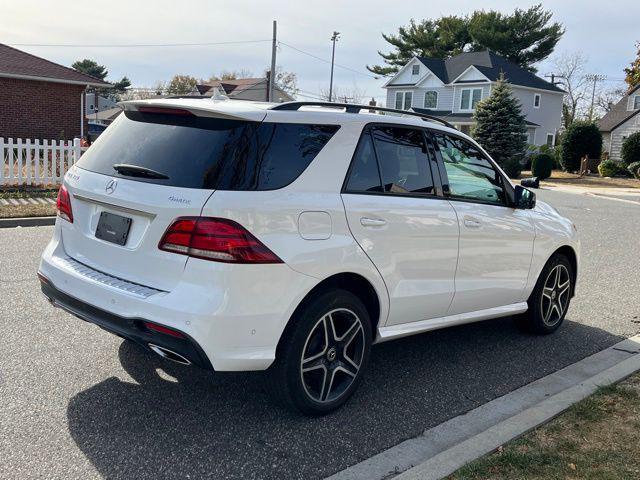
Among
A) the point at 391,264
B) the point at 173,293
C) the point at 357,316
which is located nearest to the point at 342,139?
the point at 391,264

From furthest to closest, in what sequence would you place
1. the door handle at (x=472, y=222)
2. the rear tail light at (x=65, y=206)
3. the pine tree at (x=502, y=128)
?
the pine tree at (x=502, y=128) → the door handle at (x=472, y=222) → the rear tail light at (x=65, y=206)

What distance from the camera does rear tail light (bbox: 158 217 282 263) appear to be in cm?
315

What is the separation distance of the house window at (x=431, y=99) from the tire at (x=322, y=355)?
169ft

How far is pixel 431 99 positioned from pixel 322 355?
A: 52.2 m

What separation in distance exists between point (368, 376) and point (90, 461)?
79.7 inches

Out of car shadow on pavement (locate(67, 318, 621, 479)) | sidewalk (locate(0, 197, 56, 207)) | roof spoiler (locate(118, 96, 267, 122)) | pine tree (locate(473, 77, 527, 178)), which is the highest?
pine tree (locate(473, 77, 527, 178))

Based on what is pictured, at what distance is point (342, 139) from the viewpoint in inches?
149

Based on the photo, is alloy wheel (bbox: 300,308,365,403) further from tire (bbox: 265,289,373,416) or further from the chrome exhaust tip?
the chrome exhaust tip

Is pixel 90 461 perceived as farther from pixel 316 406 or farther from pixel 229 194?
pixel 229 194

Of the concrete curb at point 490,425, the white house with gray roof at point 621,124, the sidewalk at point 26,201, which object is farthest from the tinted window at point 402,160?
the white house with gray roof at point 621,124

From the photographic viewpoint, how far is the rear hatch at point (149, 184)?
327 cm

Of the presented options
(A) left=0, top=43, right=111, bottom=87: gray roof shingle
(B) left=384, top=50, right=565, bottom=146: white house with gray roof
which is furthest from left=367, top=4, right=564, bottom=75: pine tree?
(A) left=0, top=43, right=111, bottom=87: gray roof shingle

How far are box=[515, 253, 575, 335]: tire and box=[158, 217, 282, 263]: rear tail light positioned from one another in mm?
3182

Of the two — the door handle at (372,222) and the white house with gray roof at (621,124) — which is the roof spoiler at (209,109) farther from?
the white house with gray roof at (621,124)
